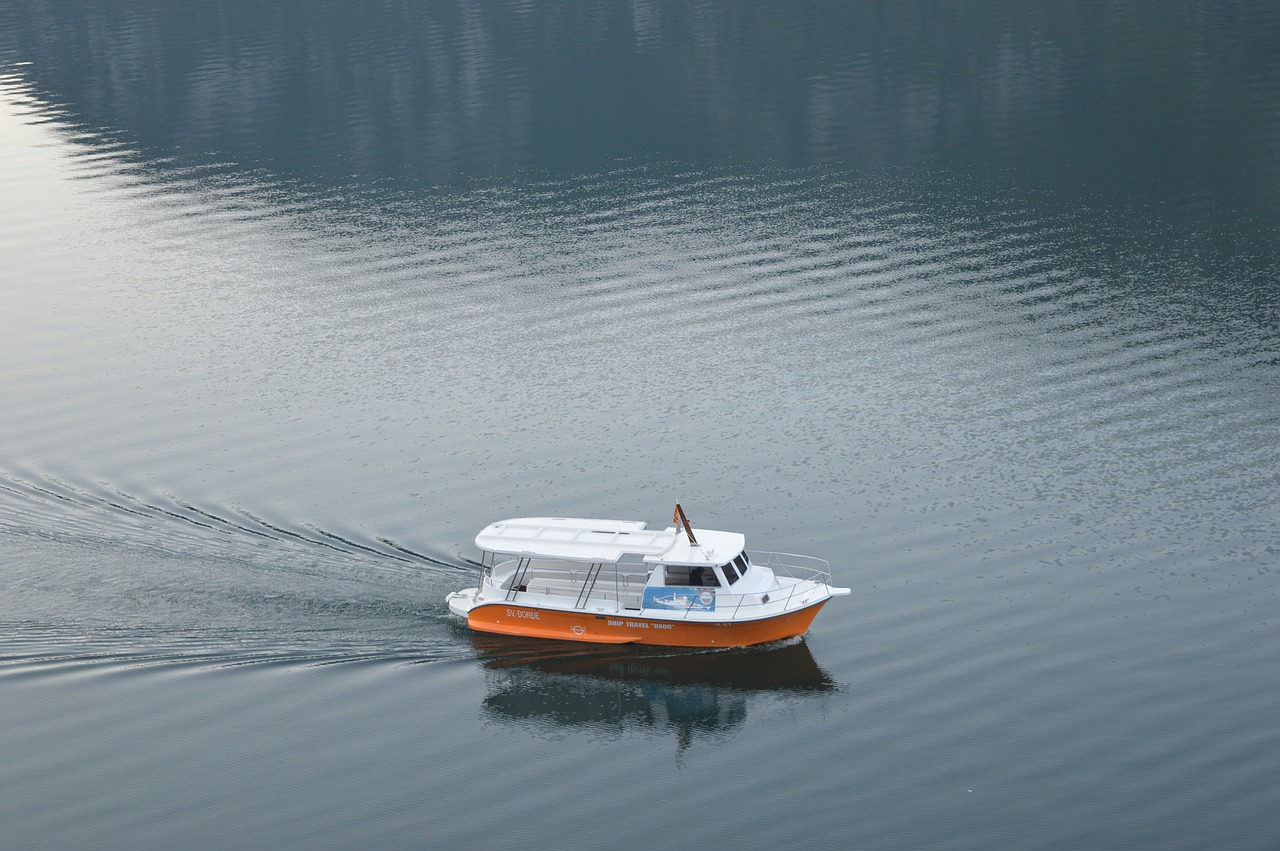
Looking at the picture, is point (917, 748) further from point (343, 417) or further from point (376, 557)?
point (343, 417)

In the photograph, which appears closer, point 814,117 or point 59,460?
point 59,460

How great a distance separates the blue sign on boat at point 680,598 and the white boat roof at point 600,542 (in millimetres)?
1176

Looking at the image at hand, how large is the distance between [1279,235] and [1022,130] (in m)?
30.3

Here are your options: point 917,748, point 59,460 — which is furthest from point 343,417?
point 917,748

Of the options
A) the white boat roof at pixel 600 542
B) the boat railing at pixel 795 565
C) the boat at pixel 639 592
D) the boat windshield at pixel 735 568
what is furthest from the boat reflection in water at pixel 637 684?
the boat railing at pixel 795 565

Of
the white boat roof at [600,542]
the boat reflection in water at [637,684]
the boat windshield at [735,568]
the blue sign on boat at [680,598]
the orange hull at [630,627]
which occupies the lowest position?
the boat reflection in water at [637,684]

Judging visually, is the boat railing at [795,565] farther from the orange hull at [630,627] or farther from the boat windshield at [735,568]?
the orange hull at [630,627]

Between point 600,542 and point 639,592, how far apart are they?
2.72 metres

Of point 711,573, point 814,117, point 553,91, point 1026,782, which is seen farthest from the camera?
point 553,91

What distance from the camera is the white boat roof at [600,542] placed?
2076 inches

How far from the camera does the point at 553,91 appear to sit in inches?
5541

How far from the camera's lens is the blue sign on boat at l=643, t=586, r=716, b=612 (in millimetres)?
52594

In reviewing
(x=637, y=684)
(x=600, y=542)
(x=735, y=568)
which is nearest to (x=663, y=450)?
(x=600, y=542)

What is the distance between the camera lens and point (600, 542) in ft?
176
